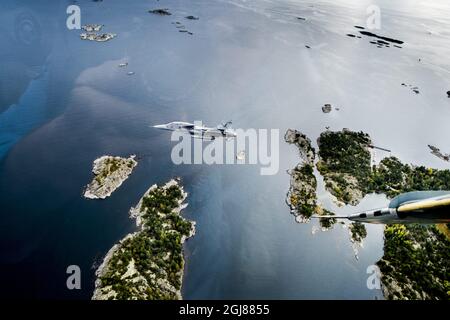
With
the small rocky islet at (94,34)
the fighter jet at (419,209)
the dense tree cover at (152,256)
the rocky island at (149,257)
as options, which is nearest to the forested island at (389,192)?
the rocky island at (149,257)

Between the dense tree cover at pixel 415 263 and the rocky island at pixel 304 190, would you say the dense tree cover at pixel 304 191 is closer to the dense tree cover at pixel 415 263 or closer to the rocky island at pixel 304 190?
the rocky island at pixel 304 190

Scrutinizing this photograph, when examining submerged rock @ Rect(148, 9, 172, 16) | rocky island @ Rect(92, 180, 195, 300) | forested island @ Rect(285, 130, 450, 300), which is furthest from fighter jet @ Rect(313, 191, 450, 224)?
submerged rock @ Rect(148, 9, 172, 16)

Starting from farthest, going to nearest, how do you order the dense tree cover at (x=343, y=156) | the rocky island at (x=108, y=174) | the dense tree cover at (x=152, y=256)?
the dense tree cover at (x=343, y=156) < the rocky island at (x=108, y=174) < the dense tree cover at (x=152, y=256)

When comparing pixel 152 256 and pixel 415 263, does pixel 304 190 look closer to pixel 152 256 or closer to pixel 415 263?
pixel 415 263

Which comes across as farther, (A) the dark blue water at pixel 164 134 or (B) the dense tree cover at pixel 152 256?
(A) the dark blue water at pixel 164 134

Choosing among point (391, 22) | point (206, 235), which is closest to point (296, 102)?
point (206, 235)

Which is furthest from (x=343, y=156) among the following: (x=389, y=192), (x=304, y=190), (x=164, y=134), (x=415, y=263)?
(x=164, y=134)

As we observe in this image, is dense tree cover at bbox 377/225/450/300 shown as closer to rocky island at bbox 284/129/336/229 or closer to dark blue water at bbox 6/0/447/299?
dark blue water at bbox 6/0/447/299
